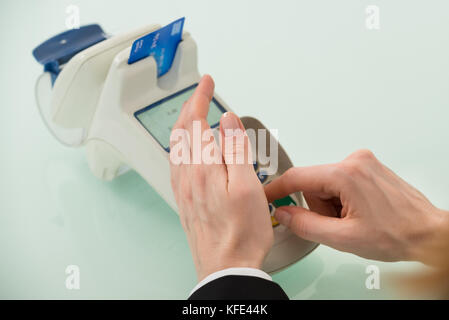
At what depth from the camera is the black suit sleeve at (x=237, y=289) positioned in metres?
0.69

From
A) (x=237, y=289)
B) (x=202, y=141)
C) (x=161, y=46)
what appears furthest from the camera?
(x=161, y=46)

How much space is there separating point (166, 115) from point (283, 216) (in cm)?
27

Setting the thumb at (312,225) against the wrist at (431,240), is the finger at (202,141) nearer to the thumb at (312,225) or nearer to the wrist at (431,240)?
the thumb at (312,225)

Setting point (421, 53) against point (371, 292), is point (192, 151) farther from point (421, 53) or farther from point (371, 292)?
point (421, 53)

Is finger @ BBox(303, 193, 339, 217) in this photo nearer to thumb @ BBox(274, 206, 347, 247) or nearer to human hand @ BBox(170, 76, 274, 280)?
thumb @ BBox(274, 206, 347, 247)

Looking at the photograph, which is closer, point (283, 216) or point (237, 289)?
point (237, 289)

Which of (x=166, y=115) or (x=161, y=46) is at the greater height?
(x=161, y=46)

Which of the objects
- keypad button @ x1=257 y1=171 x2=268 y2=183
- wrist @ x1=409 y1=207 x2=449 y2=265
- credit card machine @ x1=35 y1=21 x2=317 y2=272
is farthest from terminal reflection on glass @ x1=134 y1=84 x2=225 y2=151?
wrist @ x1=409 y1=207 x2=449 y2=265

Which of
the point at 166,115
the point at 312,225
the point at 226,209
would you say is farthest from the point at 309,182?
the point at 166,115

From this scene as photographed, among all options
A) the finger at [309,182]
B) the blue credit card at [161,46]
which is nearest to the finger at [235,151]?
the finger at [309,182]

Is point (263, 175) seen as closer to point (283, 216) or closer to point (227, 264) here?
point (283, 216)

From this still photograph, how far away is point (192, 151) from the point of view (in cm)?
80

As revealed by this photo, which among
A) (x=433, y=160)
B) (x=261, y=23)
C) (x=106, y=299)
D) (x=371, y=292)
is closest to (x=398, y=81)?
(x=433, y=160)

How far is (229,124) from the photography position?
80 cm
